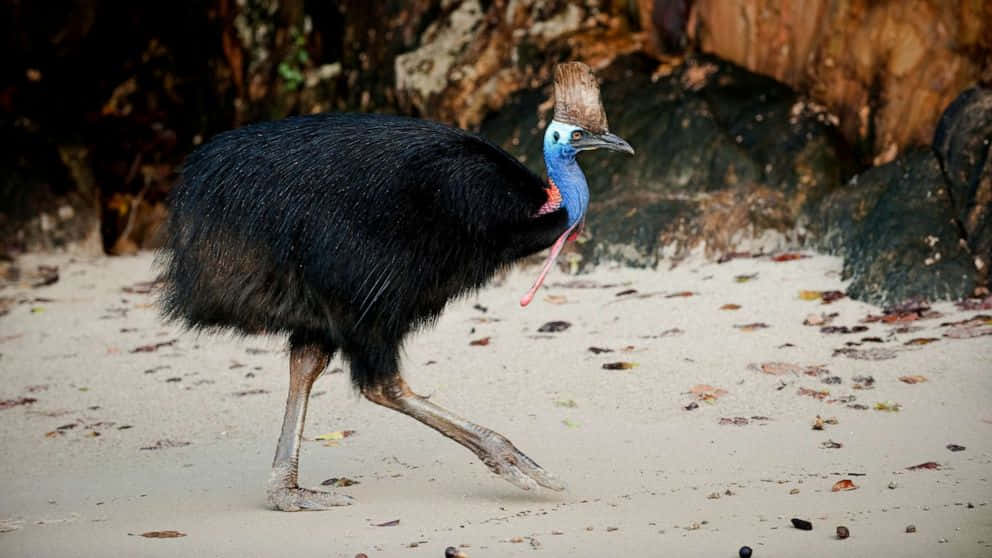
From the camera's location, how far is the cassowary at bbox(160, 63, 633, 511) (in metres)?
5.27

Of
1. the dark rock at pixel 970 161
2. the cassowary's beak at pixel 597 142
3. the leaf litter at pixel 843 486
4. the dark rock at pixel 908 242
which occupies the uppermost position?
the cassowary's beak at pixel 597 142

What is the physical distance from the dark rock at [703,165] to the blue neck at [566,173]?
350 cm

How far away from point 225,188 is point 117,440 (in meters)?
1.73

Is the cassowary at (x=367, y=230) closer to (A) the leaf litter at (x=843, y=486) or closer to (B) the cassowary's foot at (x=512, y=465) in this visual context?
(B) the cassowary's foot at (x=512, y=465)

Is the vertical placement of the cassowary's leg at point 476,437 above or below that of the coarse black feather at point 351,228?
below

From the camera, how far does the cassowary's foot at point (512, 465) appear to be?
528 centimetres

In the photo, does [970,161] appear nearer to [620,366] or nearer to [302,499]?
[620,366]

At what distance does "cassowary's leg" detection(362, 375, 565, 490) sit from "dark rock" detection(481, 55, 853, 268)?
3.56 metres

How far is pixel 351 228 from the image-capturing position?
5297 millimetres

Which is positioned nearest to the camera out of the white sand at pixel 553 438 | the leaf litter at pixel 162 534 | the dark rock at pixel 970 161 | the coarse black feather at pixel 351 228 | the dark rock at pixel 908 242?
the white sand at pixel 553 438

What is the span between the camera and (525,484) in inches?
207

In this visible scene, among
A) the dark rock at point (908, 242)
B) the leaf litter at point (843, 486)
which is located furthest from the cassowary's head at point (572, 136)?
the dark rock at point (908, 242)

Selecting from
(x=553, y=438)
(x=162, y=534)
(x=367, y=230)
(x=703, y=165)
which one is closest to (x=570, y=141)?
(x=367, y=230)

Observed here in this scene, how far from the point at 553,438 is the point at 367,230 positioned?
1412 millimetres
